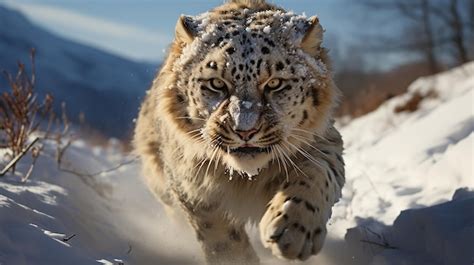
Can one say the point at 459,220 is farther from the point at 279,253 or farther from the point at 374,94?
the point at 374,94

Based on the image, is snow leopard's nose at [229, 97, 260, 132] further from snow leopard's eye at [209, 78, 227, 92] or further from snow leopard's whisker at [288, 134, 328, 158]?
snow leopard's whisker at [288, 134, 328, 158]

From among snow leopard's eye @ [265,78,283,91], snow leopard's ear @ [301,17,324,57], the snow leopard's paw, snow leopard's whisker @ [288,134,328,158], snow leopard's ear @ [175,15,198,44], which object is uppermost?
snow leopard's ear @ [175,15,198,44]

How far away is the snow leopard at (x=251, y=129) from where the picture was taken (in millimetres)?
3375

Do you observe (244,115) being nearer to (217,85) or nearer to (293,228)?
(217,85)

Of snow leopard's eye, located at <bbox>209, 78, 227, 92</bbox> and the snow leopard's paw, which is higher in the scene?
snow leopard's eye, located at <bbox>209, 78, 227, 92</bbox>

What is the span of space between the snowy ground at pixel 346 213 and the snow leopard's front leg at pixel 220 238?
1.26 feet

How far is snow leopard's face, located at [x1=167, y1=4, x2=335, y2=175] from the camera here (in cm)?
345

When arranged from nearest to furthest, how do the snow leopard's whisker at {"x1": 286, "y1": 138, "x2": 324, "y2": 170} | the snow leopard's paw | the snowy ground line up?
the snow leopard's paw
the snowy ground
the snow leopard's whisker at {"x1": 286, "y1": 138, "x2": 324, "y2": 170}

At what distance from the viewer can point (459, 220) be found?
3.84m

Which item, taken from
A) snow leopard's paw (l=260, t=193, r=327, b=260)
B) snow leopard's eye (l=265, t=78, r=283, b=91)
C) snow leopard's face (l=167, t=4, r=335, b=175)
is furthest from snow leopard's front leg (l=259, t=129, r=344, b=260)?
snow leopard's eye (l=265, t=78, r=283, b=91)

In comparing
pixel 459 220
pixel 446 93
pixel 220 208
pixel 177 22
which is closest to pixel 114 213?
pixel 220 208

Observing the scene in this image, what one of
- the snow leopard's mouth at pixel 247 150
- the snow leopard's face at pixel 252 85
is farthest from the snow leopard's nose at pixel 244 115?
the snow leopard's mouth at pixel 247 150

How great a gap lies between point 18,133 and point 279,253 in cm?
309

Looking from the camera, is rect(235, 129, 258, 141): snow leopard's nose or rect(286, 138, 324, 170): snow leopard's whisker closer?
rect(235, 129, 258, 141): snow leopard's nose
